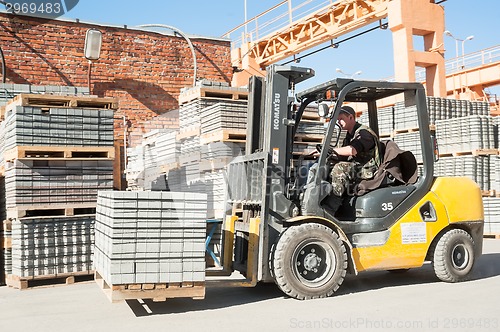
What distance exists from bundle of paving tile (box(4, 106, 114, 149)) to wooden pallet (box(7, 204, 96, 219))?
0.78 metres

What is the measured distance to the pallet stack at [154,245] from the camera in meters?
4.62

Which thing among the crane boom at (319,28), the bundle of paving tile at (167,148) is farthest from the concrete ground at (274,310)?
the crane boom at (319,28)

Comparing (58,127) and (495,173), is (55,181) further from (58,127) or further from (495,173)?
(495,173)

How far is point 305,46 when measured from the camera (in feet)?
57.9

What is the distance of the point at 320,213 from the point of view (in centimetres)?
543

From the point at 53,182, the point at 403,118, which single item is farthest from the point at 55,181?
the point at 403,118

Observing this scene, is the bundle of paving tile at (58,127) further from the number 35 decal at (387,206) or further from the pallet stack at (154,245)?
the number 35 decal at (387,206)

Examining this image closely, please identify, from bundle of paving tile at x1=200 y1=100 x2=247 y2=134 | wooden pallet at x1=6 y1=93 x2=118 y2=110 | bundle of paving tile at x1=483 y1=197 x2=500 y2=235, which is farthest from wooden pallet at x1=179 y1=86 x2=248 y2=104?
bundle of paving tile at x1=483 y1=197 x2=500 y2=235

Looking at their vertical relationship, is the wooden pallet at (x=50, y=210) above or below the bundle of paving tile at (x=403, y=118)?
below

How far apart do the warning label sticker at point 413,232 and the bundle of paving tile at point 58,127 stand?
12.6 ft

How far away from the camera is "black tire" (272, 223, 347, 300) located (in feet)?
16.9

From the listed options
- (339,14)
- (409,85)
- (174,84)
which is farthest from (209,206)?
(339,14)

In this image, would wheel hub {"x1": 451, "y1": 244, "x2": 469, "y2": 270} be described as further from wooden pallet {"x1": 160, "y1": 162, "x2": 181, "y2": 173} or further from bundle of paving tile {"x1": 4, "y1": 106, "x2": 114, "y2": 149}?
wooden pallet {"x1": 160, "y1": 162, "x2": 181, "y2": 173}

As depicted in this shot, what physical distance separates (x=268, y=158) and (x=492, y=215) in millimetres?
8140
